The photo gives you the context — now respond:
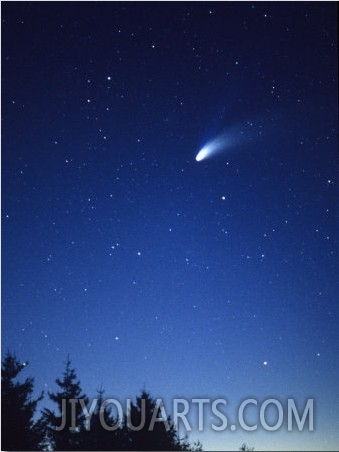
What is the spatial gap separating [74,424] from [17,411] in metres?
2.25

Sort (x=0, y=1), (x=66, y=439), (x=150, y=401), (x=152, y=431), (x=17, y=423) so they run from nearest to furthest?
(x=0, y=1), (x=17, y=423), (x=66, y=439), (x=152, y=431), (x=150, y=401)

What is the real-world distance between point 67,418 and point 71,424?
0.29 m

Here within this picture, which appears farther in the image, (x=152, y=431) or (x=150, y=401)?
(x=150, y=401)

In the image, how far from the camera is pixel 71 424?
1338 centimetres

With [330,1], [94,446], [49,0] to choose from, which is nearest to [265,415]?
[94,446]

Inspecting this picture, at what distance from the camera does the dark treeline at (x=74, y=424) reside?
12117 millimetres

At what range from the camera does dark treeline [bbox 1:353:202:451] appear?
12102 mm

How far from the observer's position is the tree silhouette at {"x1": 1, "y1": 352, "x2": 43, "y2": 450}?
38.5 feet

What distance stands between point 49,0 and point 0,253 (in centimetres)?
646

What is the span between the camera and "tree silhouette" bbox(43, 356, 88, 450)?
42.7 feet

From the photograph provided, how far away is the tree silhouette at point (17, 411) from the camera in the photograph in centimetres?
1175

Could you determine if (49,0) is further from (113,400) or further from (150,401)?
(150,401)

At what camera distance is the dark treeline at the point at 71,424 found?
1210cm

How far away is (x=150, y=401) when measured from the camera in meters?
15.1
